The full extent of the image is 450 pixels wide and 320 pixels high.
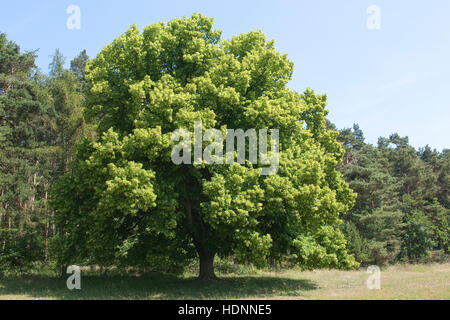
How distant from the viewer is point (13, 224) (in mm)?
30156

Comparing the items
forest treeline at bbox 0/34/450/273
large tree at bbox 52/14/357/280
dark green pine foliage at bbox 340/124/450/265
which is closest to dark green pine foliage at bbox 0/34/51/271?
forest treeline at bbox 0/34/450/273

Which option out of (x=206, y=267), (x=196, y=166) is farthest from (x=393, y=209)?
(x=196, y=166)

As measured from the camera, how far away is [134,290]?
63.5 feet

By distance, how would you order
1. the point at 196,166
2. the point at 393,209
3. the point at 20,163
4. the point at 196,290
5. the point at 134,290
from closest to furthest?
the point at 196,166 → the point at 196,290 → the point at 134,290 → the point at 20,163 → the point at 393,209

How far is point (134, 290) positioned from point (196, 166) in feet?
28.5

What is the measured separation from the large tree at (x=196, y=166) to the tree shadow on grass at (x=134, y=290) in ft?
5.32

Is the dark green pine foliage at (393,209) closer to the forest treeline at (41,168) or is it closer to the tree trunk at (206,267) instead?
the forest treeline at (41,168)

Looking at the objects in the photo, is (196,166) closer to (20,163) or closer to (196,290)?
(196,290)

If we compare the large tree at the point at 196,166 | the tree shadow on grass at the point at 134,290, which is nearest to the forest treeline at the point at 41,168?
the tree shadow on grass at the point at 134,290

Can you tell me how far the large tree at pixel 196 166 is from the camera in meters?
15.5

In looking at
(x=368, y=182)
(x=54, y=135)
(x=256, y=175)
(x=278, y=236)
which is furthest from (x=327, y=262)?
(x=368, y=182)

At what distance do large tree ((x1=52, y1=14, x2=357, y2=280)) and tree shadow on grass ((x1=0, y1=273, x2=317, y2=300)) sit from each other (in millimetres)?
1622

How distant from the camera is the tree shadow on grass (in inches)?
659

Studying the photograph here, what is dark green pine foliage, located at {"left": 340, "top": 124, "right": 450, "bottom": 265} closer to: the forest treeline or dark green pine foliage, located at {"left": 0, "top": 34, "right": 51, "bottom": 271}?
the forest treeline
